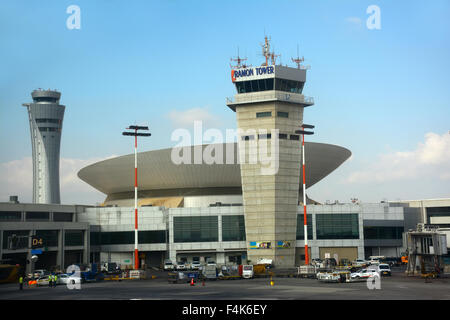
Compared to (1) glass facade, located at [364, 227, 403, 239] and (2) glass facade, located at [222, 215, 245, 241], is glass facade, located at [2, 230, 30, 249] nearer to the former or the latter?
(2) glass facade, located at [222, 215, 245, 241]

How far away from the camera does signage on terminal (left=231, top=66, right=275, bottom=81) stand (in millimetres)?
95312

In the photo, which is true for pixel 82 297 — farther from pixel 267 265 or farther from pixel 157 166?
pixel 157 166

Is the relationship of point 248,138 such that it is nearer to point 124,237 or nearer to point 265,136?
point 265,136

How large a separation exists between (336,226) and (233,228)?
63.0ft

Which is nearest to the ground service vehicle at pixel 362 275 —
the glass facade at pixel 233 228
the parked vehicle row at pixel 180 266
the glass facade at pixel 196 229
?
the parked vehicle row at pixel 180 266

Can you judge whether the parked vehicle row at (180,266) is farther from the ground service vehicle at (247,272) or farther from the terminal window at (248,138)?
the terminal window at (248,138)

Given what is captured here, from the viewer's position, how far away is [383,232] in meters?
111

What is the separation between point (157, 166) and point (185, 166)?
5840 mm

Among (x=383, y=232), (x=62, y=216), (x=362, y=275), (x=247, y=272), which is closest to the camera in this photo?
(x=362, y=275)

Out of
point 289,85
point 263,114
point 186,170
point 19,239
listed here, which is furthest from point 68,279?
point 289,85

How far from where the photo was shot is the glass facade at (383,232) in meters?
110

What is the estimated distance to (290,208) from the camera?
98.4m

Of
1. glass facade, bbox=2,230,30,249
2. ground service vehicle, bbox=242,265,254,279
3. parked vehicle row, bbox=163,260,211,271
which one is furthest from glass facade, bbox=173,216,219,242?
ground service vehicle, bbox=242,265,254,279

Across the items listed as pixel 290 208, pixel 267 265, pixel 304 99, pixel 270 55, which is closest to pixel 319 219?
pixel 290 208
